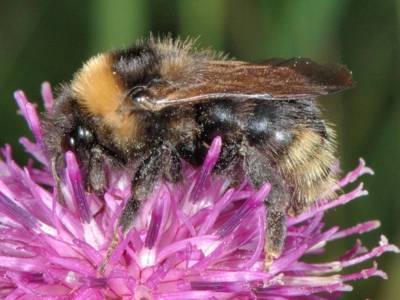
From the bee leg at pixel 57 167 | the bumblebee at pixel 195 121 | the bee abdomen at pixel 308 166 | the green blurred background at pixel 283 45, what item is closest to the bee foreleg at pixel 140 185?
the bumblebee at pixel 195 121

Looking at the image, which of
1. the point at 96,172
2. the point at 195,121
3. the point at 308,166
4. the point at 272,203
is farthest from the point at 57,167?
the point at 308,166

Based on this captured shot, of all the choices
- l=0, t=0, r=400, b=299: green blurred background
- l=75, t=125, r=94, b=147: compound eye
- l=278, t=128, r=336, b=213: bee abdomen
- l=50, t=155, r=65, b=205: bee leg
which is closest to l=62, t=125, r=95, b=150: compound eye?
l=75, t=125, r=94, b=147: compound eye

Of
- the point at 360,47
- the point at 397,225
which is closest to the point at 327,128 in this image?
the point at 397,225

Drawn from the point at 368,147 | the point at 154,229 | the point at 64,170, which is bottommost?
the point at 154,229

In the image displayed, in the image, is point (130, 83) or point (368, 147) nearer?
point (130, 83)

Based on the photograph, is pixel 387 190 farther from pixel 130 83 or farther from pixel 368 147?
pixel 130 83

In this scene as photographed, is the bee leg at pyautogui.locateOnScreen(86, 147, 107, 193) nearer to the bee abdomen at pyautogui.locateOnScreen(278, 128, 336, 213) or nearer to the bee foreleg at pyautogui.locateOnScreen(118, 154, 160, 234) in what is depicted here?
the bee foreleg at pyautogui.locateOnScreen(118, 154, 160, 234)

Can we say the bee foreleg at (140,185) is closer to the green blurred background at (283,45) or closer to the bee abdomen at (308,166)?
the bee abdomen at (308,166)
